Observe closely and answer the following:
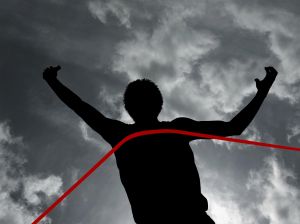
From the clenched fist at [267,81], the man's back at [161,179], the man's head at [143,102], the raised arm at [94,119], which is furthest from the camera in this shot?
the clenched fist at [267,81]

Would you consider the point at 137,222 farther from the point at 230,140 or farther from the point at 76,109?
the point at 230,140

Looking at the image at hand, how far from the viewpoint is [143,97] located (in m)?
3.02

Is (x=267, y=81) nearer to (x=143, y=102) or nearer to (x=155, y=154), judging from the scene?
(x=143, y=102)

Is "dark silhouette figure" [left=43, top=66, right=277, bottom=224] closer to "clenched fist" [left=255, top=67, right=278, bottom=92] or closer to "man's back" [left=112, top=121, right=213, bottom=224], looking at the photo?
"man's back" [left=112, top=121, right=213, bottom=224]

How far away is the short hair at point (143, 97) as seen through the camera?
3021mm

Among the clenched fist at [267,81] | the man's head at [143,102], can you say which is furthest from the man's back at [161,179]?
the clenched fist at [267,81]

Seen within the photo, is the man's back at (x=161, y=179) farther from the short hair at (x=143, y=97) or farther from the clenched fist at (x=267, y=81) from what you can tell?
the clenched fist at (x=267, y=81)

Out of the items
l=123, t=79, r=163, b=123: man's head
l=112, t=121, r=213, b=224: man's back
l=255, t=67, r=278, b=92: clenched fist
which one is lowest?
l=112, t=121, r=213, b=224: man's back

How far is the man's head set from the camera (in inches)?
119

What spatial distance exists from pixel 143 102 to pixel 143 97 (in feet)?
0.17

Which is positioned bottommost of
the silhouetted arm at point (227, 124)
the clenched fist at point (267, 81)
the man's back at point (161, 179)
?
the man's back at point (161, 179)

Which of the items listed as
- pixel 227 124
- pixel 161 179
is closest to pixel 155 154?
pixel 161 179

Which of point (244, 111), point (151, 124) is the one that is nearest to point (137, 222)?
point (151, 124)

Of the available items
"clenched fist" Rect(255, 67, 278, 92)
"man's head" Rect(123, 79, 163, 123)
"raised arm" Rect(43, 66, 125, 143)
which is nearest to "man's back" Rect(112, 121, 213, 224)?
"raised arm" Rect(43, 66, 125, 143)
